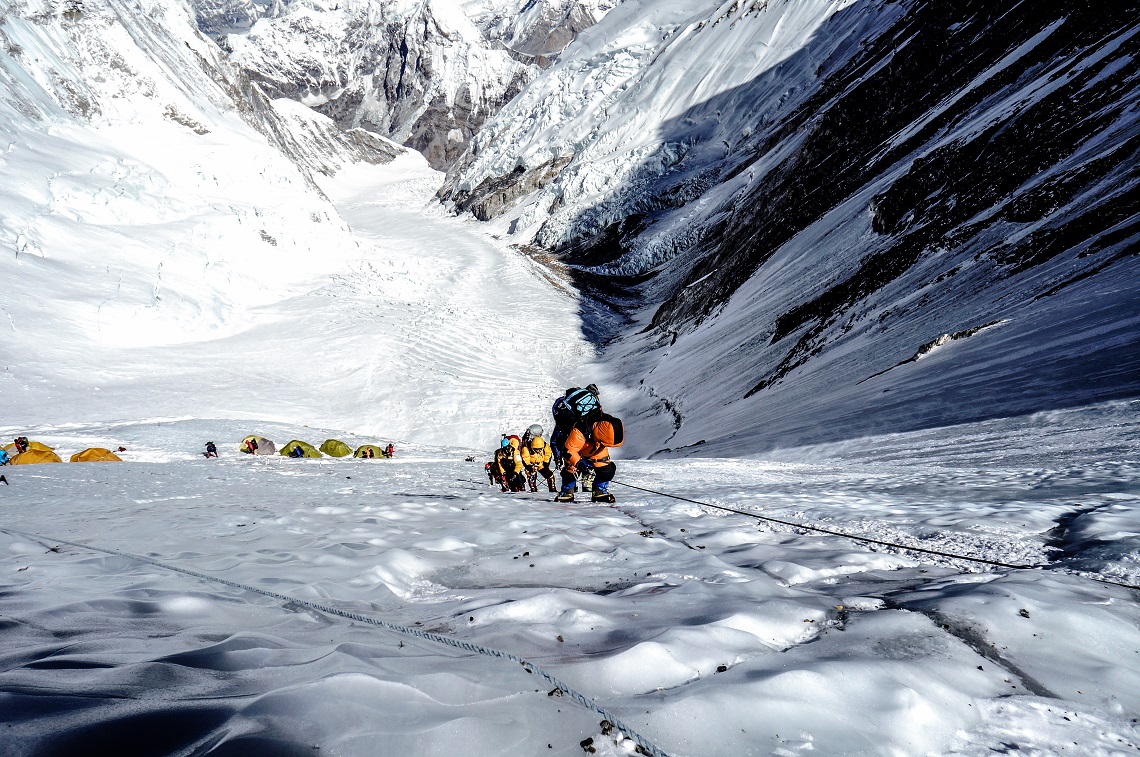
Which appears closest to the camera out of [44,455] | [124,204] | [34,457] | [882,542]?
[882,542]

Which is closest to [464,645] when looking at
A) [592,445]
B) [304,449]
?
[592,445]

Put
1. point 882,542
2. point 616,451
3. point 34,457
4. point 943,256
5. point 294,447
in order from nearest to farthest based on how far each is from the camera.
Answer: point 882,542 → point 34,457 → point 943,256 → point 294,447 → point 616,451

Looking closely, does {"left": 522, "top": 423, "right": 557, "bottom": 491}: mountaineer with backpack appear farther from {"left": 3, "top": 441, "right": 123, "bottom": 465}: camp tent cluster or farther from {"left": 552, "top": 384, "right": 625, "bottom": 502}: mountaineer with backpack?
{"left": 3, "top": 441, "right": 123, "bottom": 465}: camp tent cluster

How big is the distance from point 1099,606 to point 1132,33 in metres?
22.2

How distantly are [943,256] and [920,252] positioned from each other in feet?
3.43

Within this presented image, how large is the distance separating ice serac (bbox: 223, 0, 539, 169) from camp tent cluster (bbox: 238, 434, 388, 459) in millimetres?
154286

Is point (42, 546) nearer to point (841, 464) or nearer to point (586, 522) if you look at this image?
point (586, 522)

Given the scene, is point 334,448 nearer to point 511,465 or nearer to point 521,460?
point 511,465

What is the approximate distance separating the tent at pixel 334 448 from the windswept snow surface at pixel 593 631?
1333 centimetres

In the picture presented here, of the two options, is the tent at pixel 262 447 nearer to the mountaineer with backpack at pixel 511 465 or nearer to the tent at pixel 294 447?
the tent at pixel 294 447

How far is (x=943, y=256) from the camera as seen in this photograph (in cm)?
1523

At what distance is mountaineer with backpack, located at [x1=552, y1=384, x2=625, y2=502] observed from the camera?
25.2 ft

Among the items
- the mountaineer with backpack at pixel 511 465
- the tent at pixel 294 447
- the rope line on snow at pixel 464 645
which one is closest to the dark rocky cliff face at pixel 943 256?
the mountaineer with backpack at pixel 511 465

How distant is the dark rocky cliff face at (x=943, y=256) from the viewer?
10469 mm
